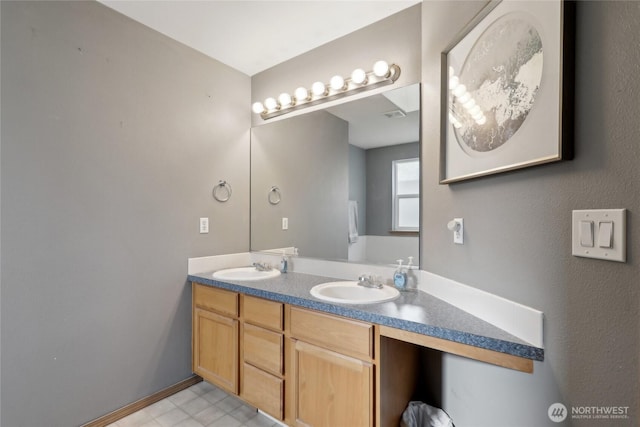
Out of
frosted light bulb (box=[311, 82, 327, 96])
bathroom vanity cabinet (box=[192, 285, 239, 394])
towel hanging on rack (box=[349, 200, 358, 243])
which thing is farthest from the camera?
frosted light bulb (box=[311, 82, 327, 96])

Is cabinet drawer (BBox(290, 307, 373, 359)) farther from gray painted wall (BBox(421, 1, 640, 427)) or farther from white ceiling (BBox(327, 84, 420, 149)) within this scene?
white ceiling (BBox(327, 84, 420, 149))

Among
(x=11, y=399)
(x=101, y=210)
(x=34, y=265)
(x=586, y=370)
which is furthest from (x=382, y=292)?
(x=11, y=399)

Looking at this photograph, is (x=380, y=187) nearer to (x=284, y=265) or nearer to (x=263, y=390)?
(x=284, y=265)

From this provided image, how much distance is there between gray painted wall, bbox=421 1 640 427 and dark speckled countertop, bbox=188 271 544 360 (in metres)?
0.13

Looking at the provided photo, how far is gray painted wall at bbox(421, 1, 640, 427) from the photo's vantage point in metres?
0.69

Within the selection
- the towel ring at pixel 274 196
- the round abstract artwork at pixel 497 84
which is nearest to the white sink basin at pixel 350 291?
the round abstract artwork at pixel 497 84

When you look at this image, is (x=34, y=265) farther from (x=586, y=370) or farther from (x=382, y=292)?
(x=586, y=370)

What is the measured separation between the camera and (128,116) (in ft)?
5.99

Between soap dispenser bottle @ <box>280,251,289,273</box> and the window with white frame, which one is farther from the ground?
the window with white frame

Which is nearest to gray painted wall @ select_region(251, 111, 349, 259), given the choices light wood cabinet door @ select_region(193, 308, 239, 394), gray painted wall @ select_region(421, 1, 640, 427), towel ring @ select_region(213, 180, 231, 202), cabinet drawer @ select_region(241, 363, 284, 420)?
towel ring @ select_region(213, 180, 231, 202)

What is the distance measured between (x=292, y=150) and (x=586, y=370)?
6.61 ft

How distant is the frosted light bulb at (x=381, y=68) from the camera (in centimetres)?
178

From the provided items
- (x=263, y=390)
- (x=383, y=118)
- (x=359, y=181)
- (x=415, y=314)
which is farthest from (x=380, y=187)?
(x=263, y=390)

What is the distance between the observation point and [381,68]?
178cm
